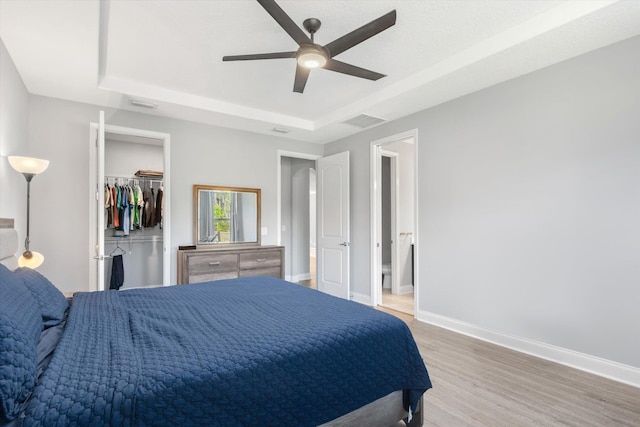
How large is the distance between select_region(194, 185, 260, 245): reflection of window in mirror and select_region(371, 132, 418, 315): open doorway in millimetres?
1748

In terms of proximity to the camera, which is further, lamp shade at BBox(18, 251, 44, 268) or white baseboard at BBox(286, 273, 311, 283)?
white baseboard at BBox(286, 273, 311, 283)

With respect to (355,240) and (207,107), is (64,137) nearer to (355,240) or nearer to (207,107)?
(207,107)

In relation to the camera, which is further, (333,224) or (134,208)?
(333,224)

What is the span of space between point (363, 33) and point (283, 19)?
531mm

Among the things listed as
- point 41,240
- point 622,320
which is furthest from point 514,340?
point 41,240

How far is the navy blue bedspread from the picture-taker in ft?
3.49

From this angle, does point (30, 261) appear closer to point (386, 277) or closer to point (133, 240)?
point (133, 240)

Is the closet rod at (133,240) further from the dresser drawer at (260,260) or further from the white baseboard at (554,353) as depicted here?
the white baseboard at (554,353)

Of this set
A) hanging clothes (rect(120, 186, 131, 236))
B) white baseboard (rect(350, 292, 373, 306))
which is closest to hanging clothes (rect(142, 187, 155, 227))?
hanging clothes (rect(120, 186, 131, 236))

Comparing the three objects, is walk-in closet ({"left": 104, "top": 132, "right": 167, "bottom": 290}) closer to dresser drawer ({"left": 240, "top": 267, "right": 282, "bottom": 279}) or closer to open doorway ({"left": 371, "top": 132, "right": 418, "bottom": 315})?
dresser drawer ({"left": 240, "top": 267, "right": 282, "bottom": 279})

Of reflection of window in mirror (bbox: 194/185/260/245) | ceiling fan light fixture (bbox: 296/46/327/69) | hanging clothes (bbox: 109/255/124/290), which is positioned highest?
ceiling fan light fixture (bbox: 296/46/327/69)

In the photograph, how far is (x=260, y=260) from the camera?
4.48 m

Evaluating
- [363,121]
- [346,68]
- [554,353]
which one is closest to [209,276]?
[363,121]

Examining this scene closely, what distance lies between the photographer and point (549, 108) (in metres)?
2.86
